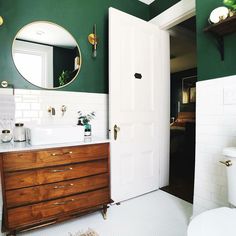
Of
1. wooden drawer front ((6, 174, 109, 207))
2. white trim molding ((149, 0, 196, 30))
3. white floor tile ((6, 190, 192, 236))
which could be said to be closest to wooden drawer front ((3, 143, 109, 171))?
wooden drawer front ((6, 174, 109, 207))

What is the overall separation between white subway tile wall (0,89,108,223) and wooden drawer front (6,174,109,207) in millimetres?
622

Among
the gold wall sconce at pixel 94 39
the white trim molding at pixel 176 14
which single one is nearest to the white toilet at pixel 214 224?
the gold wall sconce at pixel 94 39

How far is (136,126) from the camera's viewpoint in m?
2.17

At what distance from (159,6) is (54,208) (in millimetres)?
2678

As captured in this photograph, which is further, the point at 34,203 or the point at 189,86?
the point at 189,86

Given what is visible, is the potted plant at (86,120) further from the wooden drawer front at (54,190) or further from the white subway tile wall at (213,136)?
the white subway tile wall at (213,136)

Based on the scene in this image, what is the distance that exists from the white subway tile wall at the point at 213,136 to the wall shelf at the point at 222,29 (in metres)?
0.29

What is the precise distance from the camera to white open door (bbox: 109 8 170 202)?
1980 millimetres

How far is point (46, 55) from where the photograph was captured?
6.09ft

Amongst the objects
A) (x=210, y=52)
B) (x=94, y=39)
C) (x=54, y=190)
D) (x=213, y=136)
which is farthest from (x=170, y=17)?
(x=54, y=190)

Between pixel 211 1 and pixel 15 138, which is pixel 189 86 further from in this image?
pixel 15 138

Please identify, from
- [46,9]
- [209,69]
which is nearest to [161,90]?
[209,69]

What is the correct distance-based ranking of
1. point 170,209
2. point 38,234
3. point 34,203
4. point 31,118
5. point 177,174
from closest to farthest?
point 34,203, point 38,234, point 31,118, point 170,209, point 177,174

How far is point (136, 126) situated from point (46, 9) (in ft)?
5.25
